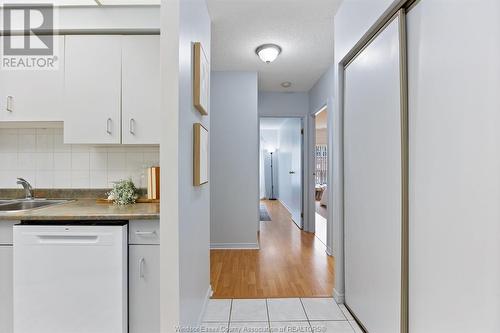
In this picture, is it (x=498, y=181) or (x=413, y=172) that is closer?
(x=498, y=181)

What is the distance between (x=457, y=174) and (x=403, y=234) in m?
0.49

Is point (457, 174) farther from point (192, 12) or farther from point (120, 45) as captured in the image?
point (120, 45)

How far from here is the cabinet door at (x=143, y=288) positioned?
5.11 feet

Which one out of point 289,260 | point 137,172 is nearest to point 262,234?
point 289,260

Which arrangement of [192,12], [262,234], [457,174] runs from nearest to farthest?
[457,174]
[192,12]
[262,234]

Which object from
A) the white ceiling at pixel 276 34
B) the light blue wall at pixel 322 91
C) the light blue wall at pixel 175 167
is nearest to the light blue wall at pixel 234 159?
the white ceiling at pixel 276 34

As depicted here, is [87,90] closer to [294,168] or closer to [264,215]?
[294,168]

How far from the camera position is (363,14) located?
71.7 inches

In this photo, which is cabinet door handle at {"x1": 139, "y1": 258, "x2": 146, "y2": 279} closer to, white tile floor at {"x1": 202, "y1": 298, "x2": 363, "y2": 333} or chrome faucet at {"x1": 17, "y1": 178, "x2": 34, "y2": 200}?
white tile floor at {"x1": 202, "y1": 298, "x2": 363, "y2": 333}

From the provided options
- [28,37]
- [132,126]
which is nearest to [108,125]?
[132,126]

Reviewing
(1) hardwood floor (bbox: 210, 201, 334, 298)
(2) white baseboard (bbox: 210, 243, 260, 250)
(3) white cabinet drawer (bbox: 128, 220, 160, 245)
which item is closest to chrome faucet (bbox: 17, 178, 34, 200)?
(3) white cabinet drawer (bbox: 128, 220, 160, 245)

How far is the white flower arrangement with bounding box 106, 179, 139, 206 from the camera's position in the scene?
6.33ft

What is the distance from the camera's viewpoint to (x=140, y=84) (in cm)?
192

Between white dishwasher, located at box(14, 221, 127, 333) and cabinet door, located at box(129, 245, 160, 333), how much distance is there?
0.18ft
